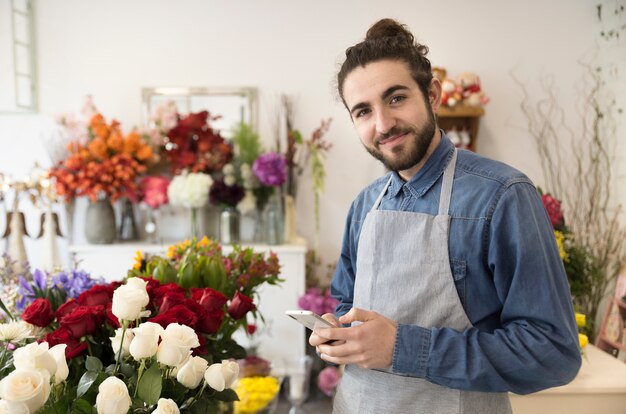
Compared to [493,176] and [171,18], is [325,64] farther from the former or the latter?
[493,176]

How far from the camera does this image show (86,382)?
0.82 m

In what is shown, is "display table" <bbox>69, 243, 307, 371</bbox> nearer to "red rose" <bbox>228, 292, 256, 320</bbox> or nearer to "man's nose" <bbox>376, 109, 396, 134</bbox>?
"red rose" <bbox>228, 292, 256, 320</bbox>

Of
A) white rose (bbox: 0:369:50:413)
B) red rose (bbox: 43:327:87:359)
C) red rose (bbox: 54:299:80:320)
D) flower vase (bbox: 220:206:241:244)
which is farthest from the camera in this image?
flower vase (bbox: 220:206:241:244)

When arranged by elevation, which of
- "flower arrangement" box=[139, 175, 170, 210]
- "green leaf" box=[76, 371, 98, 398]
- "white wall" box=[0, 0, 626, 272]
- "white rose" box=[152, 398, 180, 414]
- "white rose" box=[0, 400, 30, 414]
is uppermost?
"white wall" box=[0, 0, 626, 272]

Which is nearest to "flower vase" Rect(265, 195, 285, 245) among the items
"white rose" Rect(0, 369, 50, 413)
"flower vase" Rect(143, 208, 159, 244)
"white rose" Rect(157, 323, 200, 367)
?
"flower vase" Rect(143, 208, 159, 244)

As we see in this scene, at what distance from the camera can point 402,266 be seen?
1.13 metres

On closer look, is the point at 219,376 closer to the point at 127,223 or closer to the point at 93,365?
the point at 93,365

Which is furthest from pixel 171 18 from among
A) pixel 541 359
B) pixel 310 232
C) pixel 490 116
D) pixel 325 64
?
pixel 541 359

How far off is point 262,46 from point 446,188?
2.55 m

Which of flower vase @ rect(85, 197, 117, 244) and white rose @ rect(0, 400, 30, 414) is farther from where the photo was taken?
flower vase @ rect(85, 197, 117, 244)

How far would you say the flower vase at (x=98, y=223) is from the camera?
3.17 m

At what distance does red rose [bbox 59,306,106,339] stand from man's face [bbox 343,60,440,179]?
663 millimetres

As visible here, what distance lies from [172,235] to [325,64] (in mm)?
1500

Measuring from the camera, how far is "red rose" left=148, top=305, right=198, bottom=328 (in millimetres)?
902
